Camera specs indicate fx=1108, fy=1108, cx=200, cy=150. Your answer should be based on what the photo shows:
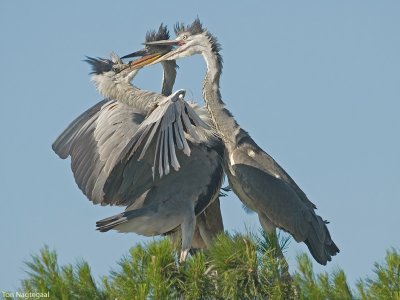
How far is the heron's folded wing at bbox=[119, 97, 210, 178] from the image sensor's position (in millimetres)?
8273

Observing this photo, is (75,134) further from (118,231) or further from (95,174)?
(118,231)

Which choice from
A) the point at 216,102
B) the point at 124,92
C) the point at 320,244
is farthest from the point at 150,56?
the point at 320,244

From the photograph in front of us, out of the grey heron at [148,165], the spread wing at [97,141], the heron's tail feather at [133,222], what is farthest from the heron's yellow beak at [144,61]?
the heron's tail feather at [133,222]

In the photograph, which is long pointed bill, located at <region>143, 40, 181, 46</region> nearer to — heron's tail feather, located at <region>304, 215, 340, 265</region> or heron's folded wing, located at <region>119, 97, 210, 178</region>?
heron's tail feather, located at <region>304, 215, 340, 265</region>

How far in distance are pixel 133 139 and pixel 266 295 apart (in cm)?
223

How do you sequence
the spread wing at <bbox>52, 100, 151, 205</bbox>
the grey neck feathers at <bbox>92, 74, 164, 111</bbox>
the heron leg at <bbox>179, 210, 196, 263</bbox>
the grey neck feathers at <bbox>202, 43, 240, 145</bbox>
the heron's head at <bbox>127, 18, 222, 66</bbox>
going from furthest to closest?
the heron's head at <bbox>127, 18, 222, 66</bbox> < the grey neck feathers at <bbox>92, 74, 164, 111</bbox> < the grey neck feathers at <bbox>202, 43, 240, 145</bbox> < the spread wing at <bbox>52, 100, 151, 205</bbox> < the heron leg at <bbox>179, 210, 196, 263</bbox>

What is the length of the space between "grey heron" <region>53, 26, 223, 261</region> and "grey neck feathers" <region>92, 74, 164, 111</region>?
0.8 inches

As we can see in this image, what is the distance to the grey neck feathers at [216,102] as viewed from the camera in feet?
32.9

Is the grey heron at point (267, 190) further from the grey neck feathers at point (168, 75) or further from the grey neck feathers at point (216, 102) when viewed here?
the grey neck feathers at point (168, 75)

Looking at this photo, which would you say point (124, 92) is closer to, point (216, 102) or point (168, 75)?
point (216, 102)

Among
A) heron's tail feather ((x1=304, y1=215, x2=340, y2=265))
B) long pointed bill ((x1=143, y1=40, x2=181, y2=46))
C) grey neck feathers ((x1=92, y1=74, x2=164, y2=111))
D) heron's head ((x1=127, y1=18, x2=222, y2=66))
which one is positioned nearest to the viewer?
heron's tail feather ((x1=304, y1=215, x2=340, y2=265))

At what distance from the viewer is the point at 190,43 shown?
11016mm

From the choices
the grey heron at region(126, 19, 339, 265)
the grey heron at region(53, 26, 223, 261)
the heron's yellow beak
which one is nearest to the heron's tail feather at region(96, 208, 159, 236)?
the grey heron at region(53, 26, 223, 261)

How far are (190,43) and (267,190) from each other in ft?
6.64
